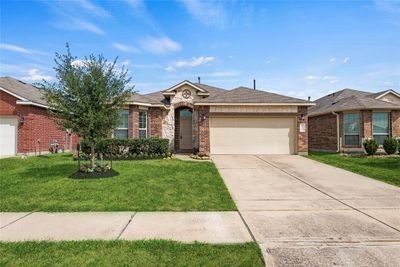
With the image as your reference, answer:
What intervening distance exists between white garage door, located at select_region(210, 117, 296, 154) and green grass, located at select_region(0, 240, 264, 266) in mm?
11598

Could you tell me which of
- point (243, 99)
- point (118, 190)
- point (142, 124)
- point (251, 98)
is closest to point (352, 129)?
point (251, 98)

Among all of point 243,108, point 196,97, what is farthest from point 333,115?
point 196,97

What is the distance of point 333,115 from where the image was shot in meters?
18.7

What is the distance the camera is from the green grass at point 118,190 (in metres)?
6.01

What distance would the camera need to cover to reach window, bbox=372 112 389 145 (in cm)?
1706

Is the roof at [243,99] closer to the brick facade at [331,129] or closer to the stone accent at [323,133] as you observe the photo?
the brick facade at [331,129]

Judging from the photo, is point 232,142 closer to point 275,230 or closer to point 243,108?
point 243,108

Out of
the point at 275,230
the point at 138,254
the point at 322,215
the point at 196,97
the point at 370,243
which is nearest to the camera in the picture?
the point at 138,254

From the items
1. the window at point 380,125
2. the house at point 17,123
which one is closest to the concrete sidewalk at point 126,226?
the house at point 17,123

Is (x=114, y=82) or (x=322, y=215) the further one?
(x=114, y=82)

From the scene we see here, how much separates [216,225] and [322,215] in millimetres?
2299

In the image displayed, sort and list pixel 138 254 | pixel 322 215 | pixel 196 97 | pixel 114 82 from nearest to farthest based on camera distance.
Answer: pixel 138 254
pixel 322 215
pixel 114 82
pixel 196 97

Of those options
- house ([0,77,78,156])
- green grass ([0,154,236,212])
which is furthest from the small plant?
house ([0,77,78,156])

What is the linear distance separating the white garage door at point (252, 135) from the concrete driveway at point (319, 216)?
5283 millimetres
